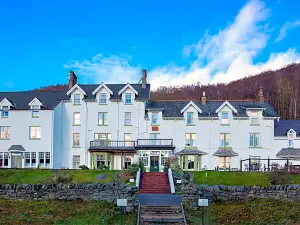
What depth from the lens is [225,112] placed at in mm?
47969

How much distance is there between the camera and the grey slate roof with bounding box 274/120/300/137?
48062mm

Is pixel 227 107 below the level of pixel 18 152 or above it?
above

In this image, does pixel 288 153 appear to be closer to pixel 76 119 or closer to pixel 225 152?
pixel 225 152

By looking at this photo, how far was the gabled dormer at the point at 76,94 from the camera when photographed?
161 ft

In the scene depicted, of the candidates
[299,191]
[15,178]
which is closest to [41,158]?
[15,178]

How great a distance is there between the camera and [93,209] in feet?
→ 82.8

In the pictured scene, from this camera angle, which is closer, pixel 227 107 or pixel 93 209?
pixel 93 209

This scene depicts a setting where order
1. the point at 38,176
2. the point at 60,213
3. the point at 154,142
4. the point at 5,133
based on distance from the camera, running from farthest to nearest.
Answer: the point at 5,133, the point at 154,142, the point at 38,176, the point at 60,213

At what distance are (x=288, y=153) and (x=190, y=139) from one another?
11.5 m

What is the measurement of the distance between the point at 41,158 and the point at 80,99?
338 inches

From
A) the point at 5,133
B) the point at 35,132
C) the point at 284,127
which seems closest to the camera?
the point at 35,132

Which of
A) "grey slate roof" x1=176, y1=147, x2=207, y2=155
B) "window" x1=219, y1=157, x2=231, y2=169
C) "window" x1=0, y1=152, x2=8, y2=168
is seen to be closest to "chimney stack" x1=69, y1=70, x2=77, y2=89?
"window" x1=0, y1=152, x2=8, y2=168

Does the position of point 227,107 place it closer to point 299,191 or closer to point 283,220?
point 299,191

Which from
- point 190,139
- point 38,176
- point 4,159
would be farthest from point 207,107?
point 4,159
